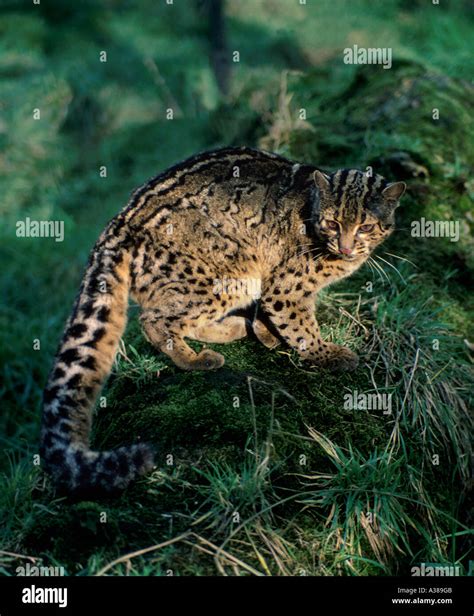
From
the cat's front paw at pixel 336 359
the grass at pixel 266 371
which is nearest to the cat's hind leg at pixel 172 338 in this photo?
the grass at pixel 266 371

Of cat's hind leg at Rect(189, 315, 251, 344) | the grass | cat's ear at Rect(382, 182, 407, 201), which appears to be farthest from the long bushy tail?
cat's ear at Rect(382, 182, 407, 201)

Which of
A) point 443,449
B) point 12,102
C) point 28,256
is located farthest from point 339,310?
point 12,102

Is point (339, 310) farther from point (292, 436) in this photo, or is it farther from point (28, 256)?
point (28, 256)

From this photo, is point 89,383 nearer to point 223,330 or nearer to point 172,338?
point 172,338

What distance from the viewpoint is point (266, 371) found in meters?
5.26

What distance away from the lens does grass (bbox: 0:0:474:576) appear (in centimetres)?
405

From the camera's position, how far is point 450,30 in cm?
1248

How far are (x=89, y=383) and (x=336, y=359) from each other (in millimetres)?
1746

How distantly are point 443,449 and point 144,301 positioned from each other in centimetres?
235

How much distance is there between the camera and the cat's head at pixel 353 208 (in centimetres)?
529

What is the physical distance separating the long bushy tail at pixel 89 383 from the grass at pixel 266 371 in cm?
15

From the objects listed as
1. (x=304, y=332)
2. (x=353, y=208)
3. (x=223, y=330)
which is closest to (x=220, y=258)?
(x=223, y=330)

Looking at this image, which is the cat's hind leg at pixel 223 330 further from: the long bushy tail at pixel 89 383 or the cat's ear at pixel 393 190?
the cat's ear at pixel 393 190

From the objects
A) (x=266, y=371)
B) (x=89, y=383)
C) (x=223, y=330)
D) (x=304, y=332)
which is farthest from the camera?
(x=223, y=330)
